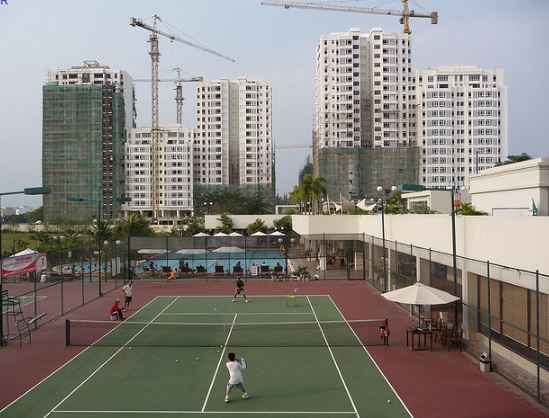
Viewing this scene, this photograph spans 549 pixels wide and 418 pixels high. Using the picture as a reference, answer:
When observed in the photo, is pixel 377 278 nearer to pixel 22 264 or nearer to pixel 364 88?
pixel 22 264

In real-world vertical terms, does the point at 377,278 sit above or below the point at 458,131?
below

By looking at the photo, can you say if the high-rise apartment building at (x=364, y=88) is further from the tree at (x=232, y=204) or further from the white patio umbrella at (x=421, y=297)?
the white patio umbrella at (x=421, y=297)

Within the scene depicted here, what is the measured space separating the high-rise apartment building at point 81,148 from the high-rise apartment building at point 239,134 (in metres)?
18.4

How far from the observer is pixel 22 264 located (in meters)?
21.0

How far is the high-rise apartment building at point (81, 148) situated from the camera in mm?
115688

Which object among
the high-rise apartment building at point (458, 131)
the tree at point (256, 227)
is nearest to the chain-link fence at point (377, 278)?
the tree at point (256, 227)

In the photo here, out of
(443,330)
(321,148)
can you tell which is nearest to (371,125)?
(321,148)

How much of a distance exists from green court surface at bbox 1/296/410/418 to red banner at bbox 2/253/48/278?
9.18 ft

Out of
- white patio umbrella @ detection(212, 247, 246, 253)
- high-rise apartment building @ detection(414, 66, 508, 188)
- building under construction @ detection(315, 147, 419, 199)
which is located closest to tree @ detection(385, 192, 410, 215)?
white patio umbrella @ detection(212, 247, 246, 253)

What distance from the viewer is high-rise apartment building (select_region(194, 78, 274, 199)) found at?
427ft

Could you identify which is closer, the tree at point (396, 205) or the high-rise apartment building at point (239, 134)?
the tree at point (396, 205)

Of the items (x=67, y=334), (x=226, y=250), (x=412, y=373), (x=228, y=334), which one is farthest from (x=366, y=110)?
(x=412, y=373)

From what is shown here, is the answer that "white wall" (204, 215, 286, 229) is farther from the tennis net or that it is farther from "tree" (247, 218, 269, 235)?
the tennis net

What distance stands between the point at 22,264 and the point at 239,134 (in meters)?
113
